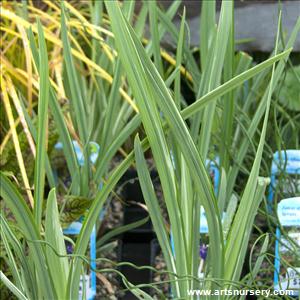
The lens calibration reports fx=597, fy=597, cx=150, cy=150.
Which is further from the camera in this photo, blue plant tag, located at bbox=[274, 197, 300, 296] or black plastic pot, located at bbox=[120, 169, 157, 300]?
black plastic pot, located at bbox=[120, 169, 157, 300]

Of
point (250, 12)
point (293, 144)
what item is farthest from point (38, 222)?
point (250, 12)

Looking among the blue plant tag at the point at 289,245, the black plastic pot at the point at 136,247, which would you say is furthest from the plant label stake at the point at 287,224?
the black plastic pot at the point at 136,247

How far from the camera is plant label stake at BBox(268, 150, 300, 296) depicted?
697 millimetres

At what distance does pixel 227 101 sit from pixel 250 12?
589 millimetres

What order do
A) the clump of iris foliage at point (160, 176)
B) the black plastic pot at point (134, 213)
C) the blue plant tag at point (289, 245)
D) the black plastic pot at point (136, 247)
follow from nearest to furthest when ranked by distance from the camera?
the clump of iris foliage at point (160, 176)
the blue plant tag at point (289, 245)
the black plastic pot at point (136, 247)
the black plastic pot at point (134, 213)

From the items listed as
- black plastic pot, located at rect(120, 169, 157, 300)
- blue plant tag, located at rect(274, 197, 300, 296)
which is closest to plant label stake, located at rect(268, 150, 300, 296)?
blue plant tag, located at rect(274, 197, 300, 296)

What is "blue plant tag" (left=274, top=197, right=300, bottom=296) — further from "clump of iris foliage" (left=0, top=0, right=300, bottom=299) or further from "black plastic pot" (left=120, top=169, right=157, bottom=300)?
"black plastic pot" (left=120, top=169, right=157, bottom=300)

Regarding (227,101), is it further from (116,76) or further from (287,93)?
(287,93)

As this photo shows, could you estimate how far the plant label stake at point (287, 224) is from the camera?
697 millimetres

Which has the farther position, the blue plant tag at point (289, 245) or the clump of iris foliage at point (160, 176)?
the blue plant tag at point (289, 245)

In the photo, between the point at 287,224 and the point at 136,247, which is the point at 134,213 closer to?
the point at 136,247

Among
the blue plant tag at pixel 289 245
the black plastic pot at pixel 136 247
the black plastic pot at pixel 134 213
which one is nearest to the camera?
the blue plant tag at pixel 289 245

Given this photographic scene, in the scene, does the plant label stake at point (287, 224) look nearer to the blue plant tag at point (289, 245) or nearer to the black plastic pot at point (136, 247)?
the blue plant tag at point (289, 245)

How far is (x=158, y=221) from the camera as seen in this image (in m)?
0.65
